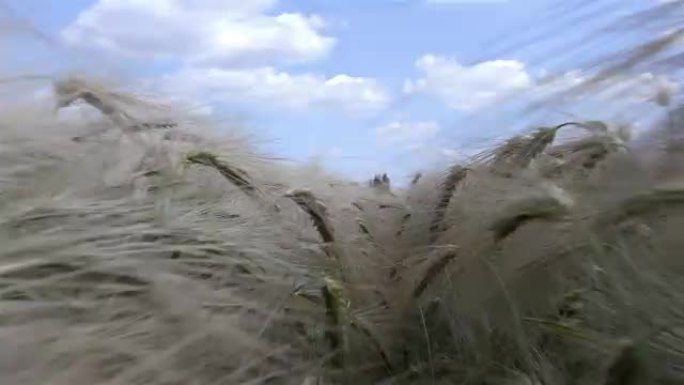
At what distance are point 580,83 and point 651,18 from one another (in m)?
0.12

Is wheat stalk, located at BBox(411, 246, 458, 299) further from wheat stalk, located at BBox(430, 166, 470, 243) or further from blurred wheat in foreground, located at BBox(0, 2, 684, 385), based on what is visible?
wheat stalk, located at BBox(430, 166, 470, 243)

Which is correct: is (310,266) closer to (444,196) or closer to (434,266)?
(434,266)

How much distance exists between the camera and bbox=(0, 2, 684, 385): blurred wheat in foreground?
2.91ft

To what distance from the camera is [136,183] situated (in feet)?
3.55

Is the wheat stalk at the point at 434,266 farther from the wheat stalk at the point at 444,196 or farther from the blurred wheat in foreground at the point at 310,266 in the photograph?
the wheat stalk at the point at 444,196

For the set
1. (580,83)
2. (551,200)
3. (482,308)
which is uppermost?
(580,83)

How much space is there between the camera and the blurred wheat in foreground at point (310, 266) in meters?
0.89

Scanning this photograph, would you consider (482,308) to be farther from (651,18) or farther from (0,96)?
(0,96)

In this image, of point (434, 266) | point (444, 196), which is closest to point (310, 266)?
point (434, 266)

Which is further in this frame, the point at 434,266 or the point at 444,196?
the point at 444,196

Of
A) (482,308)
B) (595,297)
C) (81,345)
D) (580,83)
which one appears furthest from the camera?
(580,83)

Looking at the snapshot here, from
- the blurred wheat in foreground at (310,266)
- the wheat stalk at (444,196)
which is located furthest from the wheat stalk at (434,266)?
the wheat stalk at (444,196)

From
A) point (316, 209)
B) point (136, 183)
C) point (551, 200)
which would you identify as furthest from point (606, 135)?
point (136, 183)

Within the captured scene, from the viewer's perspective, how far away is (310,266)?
1.15 metres
